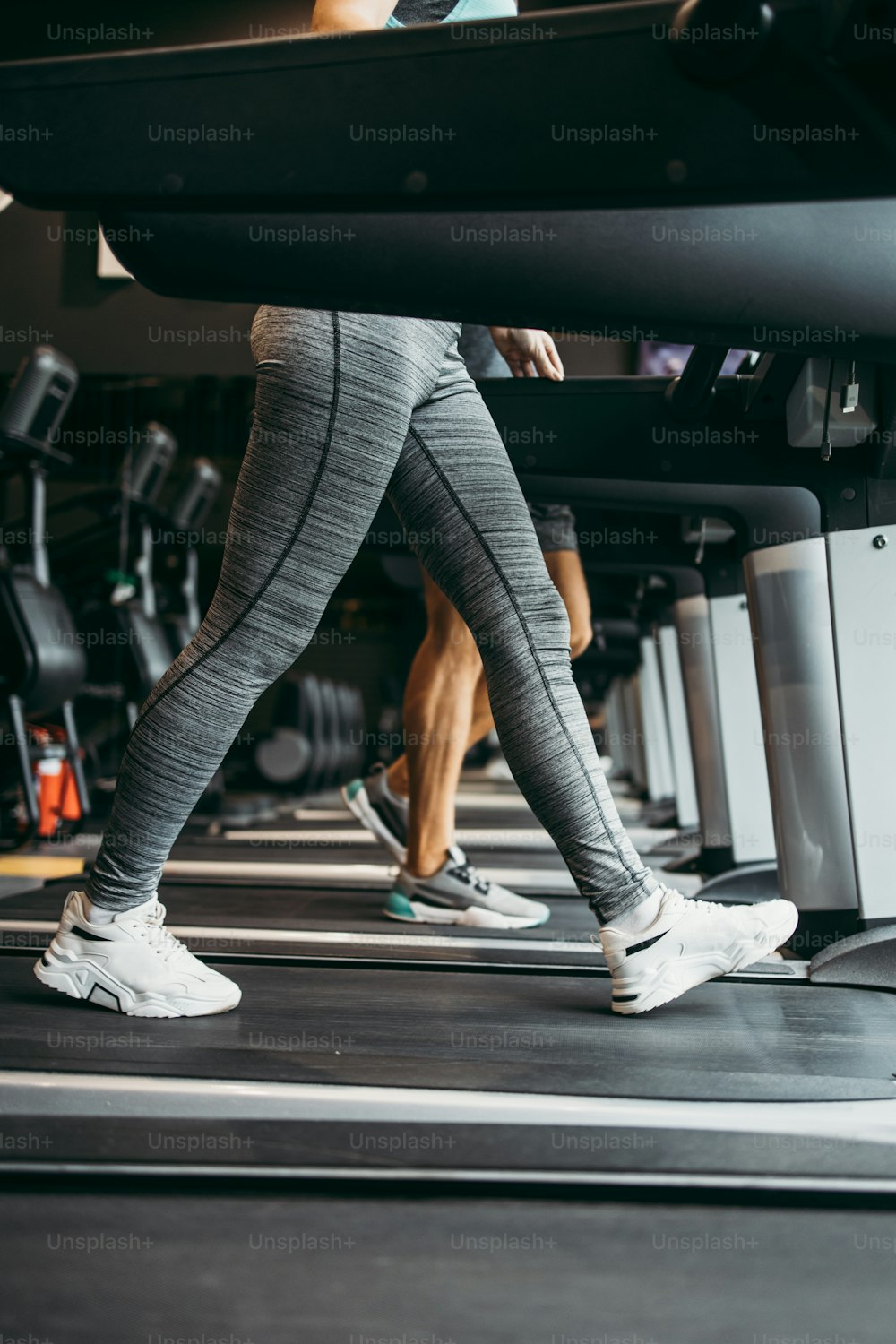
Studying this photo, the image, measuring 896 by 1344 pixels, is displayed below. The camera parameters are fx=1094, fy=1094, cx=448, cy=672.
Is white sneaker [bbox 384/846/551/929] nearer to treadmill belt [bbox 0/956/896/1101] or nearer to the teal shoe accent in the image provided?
the teal shoe accent

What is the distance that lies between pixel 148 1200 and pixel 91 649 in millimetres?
3819

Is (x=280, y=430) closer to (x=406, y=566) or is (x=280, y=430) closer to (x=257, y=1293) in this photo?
(x=257, y=1293)

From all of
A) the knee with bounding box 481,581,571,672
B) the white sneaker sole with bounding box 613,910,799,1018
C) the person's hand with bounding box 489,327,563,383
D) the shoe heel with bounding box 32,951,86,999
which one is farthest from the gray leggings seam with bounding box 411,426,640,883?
the shoe heel with bounding box 32,951,86,999

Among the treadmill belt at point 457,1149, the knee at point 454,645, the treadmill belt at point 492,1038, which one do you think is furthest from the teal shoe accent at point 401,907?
the treadmill belt at point 457,1149

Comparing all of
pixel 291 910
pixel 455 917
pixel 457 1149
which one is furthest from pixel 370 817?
pixel 457 1149

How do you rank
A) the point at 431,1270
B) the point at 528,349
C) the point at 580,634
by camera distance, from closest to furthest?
the point at 431,1270
the point at 528,349
the point at 580,634

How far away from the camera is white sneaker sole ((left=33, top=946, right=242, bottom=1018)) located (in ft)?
4.05

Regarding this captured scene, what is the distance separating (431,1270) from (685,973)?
57 centimetres

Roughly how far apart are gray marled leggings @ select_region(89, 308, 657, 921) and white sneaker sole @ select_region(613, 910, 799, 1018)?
0.29ft

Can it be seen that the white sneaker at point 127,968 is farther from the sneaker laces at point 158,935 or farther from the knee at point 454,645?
the knee at point 454,645

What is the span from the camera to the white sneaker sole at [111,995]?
124 centimetres

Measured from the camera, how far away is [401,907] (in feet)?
6.79

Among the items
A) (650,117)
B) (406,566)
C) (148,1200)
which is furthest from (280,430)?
(406,566)

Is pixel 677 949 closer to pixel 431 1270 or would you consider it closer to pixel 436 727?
pixel 431 1270
